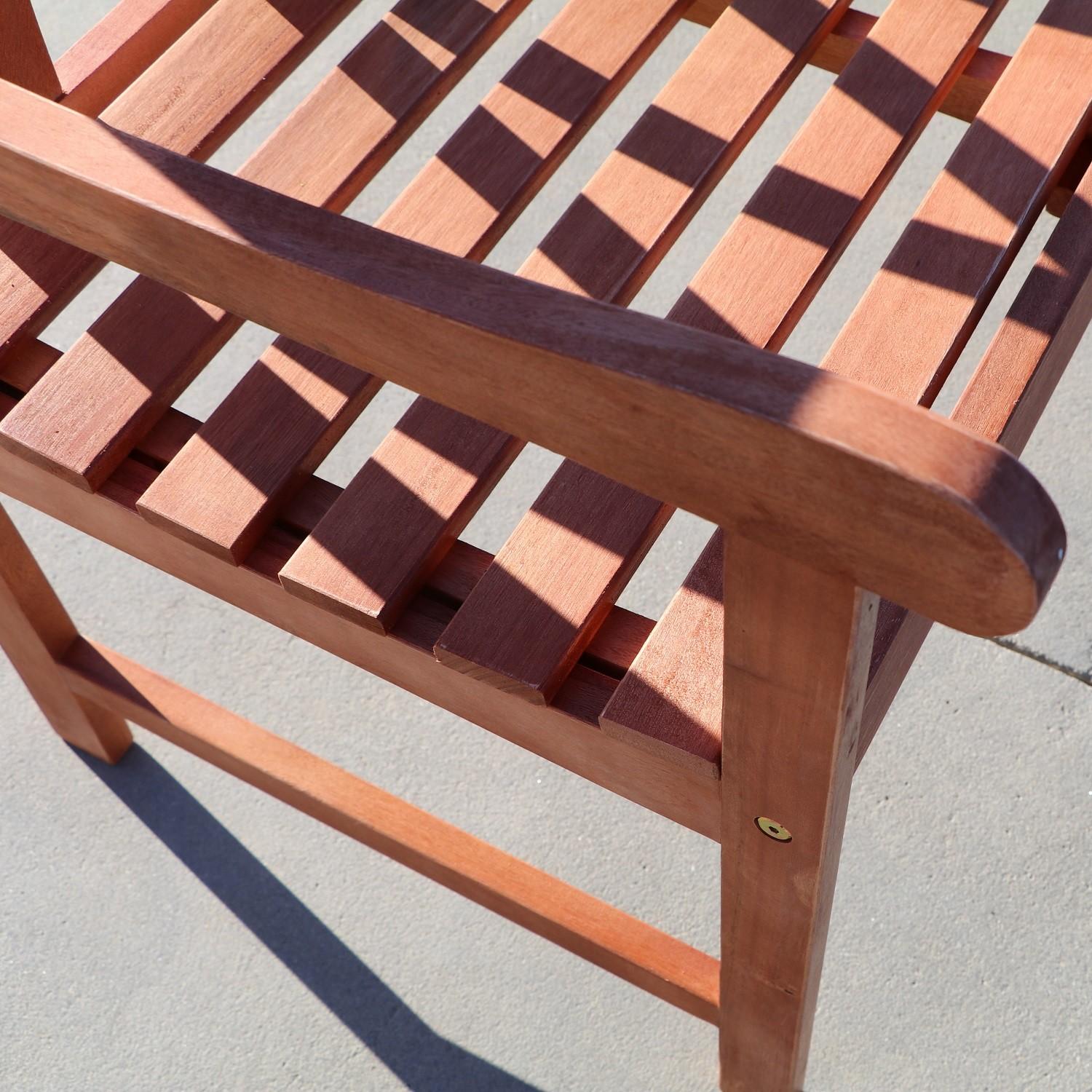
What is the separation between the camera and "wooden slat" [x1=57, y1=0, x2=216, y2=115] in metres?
1.41

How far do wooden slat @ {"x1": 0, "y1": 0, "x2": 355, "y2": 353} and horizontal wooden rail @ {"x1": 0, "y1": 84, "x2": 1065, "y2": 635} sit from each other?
489 mm

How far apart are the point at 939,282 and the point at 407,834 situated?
30.1 inches

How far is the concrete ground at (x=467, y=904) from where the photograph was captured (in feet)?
5.17

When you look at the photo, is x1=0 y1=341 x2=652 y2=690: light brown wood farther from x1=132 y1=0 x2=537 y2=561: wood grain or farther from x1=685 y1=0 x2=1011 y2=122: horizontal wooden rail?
x1=685 y1=0 x2=1011 y2=122: horizontal wooden rail

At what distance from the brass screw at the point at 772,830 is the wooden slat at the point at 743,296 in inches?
2.7

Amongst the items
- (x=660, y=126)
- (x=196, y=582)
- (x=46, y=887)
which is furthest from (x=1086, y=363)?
(x=46, y=887)

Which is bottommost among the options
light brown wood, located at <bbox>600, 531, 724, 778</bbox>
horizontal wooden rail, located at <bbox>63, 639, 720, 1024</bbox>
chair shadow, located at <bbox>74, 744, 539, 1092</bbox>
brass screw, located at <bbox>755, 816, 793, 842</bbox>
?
chair shadow, located at <bbox>74, 744, 539, 1092</bbox>

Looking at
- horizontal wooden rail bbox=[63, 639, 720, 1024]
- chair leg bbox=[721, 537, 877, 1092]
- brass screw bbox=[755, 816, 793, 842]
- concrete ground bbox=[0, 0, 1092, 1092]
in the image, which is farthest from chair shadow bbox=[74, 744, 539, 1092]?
brass screw bbox=[755, 816, 793, 842]

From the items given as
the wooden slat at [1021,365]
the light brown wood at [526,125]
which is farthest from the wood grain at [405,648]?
the light brown wood at [526,125]

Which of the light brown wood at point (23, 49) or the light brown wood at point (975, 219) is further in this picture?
the light brown wood at point (23, 49)

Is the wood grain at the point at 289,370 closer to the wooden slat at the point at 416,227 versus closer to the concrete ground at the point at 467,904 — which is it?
the wooden slat at the point at 416,227

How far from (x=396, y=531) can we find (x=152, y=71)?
602mm

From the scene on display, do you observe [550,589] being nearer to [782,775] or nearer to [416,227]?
[782,775]

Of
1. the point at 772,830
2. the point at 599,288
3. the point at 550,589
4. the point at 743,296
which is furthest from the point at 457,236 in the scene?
the point at 772,830
